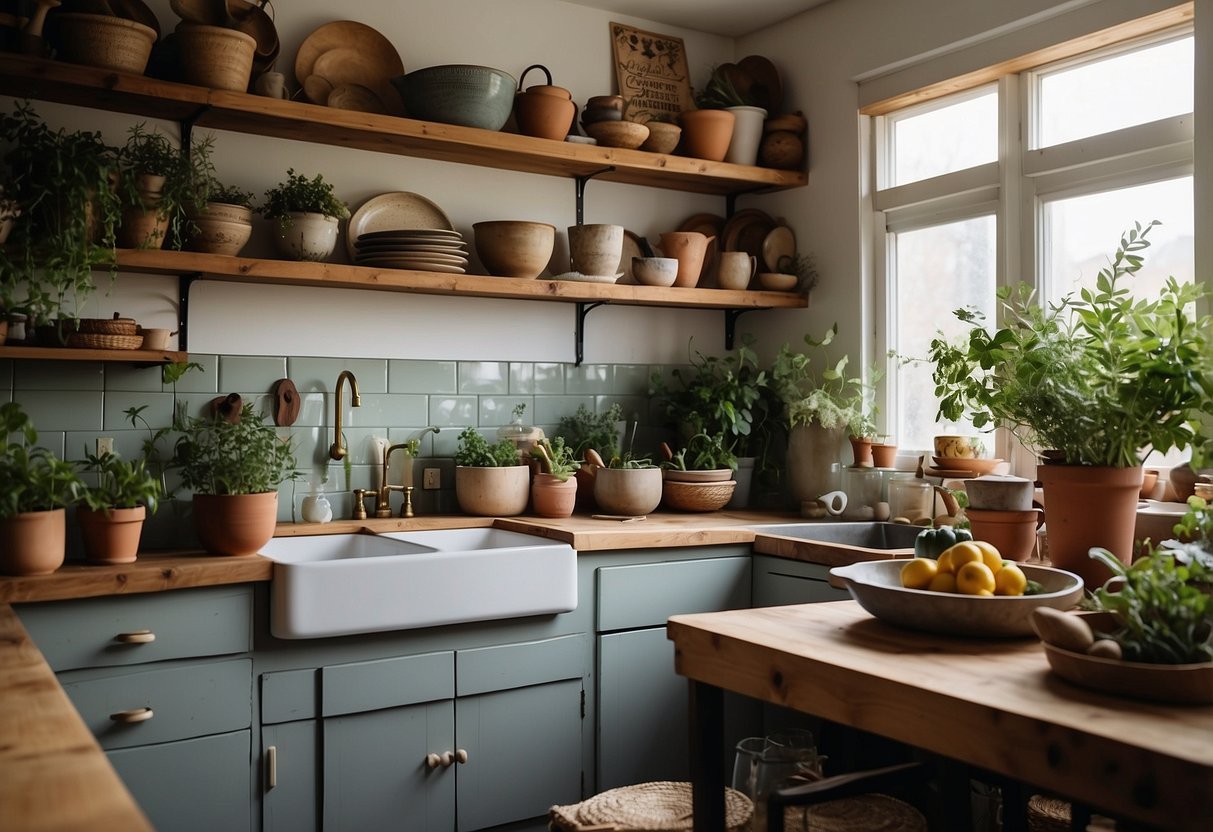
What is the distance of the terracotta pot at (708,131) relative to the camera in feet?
13.1

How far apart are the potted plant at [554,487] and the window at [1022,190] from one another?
1.15 m

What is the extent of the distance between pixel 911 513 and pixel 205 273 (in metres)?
2.22

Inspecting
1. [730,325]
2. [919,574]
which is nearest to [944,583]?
[919,574]

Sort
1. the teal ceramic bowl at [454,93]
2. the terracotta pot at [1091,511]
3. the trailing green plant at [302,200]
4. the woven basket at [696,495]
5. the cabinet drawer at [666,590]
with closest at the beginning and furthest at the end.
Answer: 1. the terracotta pot at [1091,511]
2. the cabinet drawer at [666,590]
3. the trailing green plant at [302,200]
4. the teal ceramic bowl at [454,93]
5. the woven basket at [696,495]

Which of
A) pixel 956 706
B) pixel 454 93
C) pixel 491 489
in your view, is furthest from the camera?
pixel 491 489

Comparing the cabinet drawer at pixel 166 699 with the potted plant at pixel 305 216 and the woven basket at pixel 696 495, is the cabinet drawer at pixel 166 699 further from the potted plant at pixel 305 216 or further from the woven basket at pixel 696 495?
the woven basket at pixel 696 495

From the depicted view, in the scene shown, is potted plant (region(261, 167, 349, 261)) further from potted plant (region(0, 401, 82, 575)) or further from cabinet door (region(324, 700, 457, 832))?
cabinet door (region(324, 700, 457, 832))

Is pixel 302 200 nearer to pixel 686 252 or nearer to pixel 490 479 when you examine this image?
pixel 490 479

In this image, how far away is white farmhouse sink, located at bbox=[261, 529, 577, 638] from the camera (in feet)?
8.75

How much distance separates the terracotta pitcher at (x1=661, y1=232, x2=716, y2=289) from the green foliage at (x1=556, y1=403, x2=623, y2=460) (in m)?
0.52

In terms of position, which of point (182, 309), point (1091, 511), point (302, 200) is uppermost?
point (302, 200)

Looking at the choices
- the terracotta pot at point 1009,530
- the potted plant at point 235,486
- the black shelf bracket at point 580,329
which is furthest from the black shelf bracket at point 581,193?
the terracotta pot at point 1009,530

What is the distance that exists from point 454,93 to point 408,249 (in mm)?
512

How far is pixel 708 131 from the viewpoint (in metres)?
4.00
